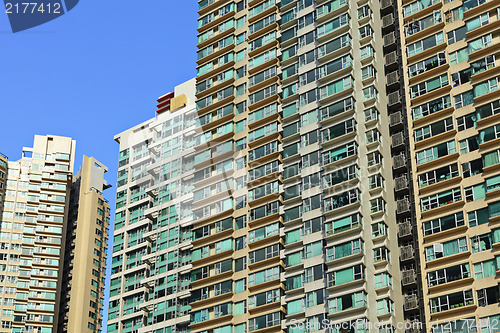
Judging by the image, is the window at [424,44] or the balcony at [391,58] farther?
the balcony at [391,58]

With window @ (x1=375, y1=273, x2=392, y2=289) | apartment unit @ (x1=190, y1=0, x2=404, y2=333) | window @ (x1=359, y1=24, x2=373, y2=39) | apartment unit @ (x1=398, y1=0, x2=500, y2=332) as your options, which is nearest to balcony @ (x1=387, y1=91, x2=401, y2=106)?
apartment unit @ (x1=190, y1=0, x2=404, y2=333)

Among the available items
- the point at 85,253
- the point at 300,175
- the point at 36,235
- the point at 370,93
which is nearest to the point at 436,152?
the point at 370,93

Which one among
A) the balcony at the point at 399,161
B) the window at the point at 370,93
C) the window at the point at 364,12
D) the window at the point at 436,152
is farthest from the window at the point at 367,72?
the window at the point at 436,152

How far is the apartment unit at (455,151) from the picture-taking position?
2798 inches

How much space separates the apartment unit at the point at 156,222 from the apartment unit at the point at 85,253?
55.5ft

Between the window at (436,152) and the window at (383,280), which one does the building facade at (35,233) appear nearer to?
the window at (383,280)

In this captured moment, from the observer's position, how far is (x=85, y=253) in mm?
140500

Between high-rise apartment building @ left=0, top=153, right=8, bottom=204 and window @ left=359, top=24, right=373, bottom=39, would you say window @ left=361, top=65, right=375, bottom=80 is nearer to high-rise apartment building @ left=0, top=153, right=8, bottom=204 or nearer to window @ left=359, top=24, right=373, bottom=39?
window @ left=359, top=24, right=373, bottom=39

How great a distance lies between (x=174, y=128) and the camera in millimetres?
123812

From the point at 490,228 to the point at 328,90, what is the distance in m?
24.2

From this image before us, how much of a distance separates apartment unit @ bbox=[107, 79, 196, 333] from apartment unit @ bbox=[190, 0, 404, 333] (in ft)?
40.2

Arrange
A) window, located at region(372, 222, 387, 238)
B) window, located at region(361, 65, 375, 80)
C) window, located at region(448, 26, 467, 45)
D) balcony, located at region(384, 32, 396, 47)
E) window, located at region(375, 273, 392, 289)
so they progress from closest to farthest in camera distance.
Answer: window, located at region(375, 273, 392, 289) < window, located at region(372, 222, 387, 238) < window, located at region(448, 26, 467, 45) < window, located at region(361, 65, 375, 80) < balcony, located at region(384, 32, 396, 47)

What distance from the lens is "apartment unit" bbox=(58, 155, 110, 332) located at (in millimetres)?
135500

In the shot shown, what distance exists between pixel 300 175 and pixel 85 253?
65.2 metres
